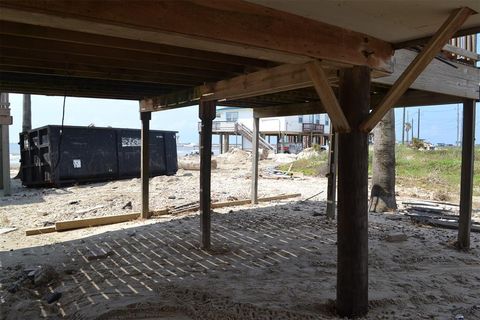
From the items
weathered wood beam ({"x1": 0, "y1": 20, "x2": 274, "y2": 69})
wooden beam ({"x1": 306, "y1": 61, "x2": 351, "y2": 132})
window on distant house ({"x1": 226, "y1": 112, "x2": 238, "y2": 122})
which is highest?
window on distant house ({"x1": 226, "y1": 112, "x2": 238, "y2": 122})

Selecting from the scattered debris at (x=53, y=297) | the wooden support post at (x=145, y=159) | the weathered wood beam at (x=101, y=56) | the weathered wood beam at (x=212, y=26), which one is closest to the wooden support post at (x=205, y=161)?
the weathered wood beam at (x=101, y=56)

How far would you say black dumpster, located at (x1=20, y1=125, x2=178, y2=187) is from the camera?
1350 centimetres

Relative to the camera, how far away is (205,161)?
20.7 ft

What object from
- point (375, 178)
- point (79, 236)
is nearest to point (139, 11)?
point (79, 236)

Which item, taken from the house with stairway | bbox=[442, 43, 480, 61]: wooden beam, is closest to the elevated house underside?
bbox=[442, 43, 480, 61]: wooden beam

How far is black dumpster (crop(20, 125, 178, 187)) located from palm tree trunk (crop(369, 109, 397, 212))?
376 inches

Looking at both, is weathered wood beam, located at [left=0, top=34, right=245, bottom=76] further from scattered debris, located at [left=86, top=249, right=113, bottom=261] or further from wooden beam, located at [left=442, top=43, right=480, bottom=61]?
wooden beam, located at [left=442, top=43, right=480, bottom=61]

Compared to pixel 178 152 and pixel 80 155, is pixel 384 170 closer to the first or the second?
pixel 80 155

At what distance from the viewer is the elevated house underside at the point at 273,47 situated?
8.69 ft

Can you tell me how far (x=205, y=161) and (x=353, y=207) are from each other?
3.12 m

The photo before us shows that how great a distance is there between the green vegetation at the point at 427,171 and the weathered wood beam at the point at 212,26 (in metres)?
10.8

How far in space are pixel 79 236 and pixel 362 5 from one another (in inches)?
242

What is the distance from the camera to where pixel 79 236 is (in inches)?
275

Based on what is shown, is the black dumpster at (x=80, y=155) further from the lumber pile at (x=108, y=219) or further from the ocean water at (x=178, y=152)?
the ocean water at (x=178, y=152)
